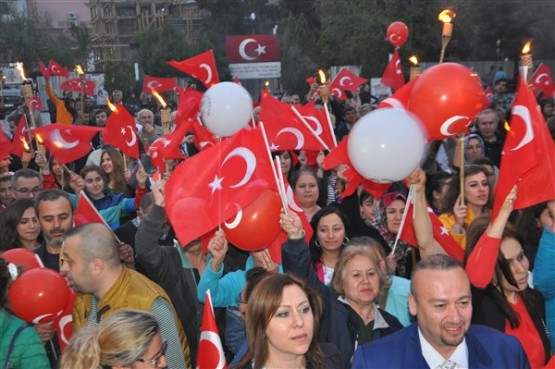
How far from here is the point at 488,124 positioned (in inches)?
349

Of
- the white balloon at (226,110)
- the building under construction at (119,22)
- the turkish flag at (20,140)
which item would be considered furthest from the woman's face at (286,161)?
the building under construction at (119,22)

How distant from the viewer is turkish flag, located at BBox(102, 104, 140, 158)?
26.0 ft

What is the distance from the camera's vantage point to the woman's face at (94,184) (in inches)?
275

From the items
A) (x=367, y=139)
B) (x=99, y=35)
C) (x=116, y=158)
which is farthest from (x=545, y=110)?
(x=99, y=35)

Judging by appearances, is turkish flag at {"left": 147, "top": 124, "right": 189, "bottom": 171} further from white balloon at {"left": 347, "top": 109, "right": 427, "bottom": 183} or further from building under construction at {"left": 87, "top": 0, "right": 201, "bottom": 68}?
building under construction at {"left": 87, "top": 0, "right": 201, "bottom": 68}

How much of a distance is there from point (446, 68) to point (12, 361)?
328 cm

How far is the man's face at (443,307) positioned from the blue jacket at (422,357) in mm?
71

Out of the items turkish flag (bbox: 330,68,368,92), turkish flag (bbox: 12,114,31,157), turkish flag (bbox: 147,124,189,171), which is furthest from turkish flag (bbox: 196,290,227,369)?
turkish flag (bbox: 330,68,368,92)

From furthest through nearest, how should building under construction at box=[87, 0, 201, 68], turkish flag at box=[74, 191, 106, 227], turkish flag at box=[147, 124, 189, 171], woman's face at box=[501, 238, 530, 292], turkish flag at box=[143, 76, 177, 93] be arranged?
building under construction at box=[87, 0, 201, 68] → turkish flag at box=[143, 76, 177, 93] → turkish flag at box=[147, 124, 189, 171] → turkish flag at box=[74, 191, 106, 227] → woman's face at box=[501, 238, 530, 292]

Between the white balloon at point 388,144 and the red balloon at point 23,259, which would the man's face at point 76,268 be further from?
the white balloon at point 388,144

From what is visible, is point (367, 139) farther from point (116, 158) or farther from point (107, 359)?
point (116, 158)

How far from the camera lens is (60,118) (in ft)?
39.2

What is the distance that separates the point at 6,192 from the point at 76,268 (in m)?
3.35

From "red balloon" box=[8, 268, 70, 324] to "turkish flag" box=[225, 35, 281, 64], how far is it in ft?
69.6
